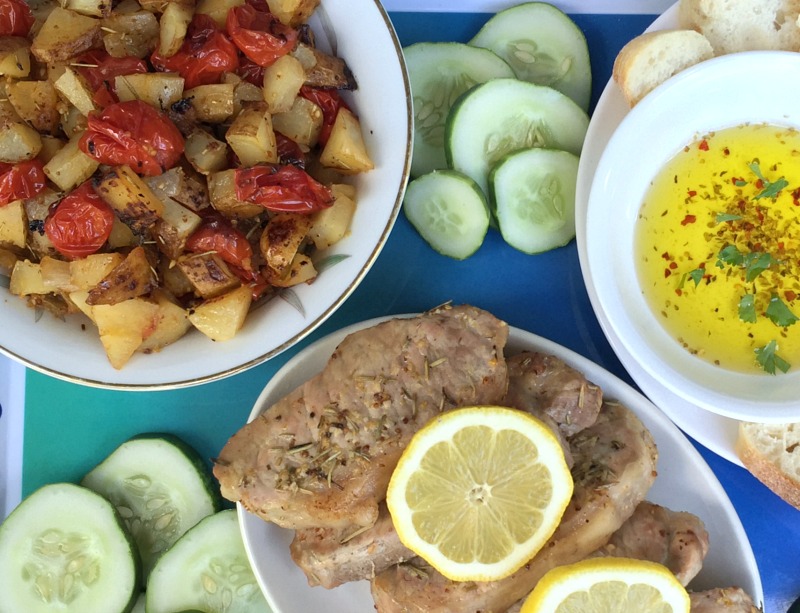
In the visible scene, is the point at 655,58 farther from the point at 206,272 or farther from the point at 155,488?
the point at 155,488

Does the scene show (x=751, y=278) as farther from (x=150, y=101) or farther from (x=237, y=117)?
(x=150, y=101)

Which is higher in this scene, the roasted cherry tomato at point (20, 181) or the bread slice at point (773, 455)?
the roasted cherry tomato at point (20, 181)

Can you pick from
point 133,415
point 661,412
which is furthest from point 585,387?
point 133,415

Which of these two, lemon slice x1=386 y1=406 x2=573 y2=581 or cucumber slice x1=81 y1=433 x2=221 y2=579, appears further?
cucumber slice x1=81 y1=433 x2=221 y2=579

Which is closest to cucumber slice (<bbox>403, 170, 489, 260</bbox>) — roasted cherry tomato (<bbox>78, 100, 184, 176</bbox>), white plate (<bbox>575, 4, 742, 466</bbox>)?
white plate (<bbox>575, 4, 742, 466</bbox>)

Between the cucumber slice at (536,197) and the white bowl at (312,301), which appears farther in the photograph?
the cucumber slice at (536,197)

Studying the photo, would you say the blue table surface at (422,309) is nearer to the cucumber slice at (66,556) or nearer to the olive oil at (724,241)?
the cucumber slice at (66,556)

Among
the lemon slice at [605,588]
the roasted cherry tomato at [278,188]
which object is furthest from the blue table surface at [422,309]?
the lemon slice at [605,588]

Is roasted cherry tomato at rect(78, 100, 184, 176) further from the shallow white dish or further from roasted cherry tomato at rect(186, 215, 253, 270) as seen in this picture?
the shallow white dish
